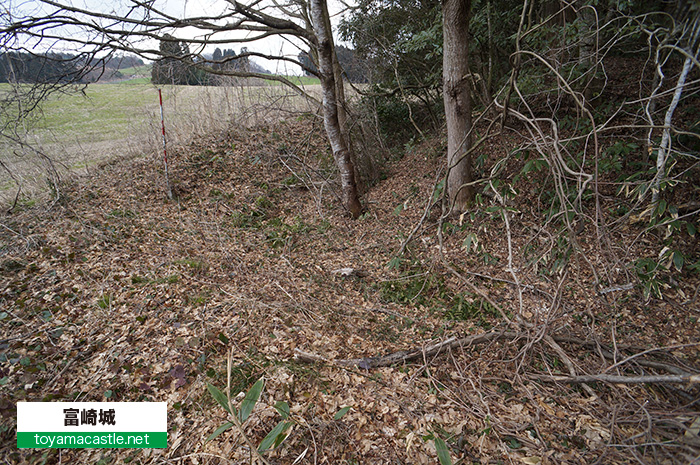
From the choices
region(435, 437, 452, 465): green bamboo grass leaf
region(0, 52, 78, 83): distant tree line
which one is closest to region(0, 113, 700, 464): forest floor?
region(435, 437, 452, 465): green bamboo grass leaf

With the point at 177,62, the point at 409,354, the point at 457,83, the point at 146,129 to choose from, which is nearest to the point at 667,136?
the point at 457,83

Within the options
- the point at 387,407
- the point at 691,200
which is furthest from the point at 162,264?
the point at 691,200

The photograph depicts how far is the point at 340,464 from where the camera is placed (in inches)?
69.2

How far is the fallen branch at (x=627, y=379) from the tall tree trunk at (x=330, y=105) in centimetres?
336

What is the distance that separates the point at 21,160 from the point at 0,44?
10.8 feet

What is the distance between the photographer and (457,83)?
12.2 feet

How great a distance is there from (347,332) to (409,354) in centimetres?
62

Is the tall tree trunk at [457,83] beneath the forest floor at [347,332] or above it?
above

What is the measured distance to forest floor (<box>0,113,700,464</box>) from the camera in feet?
6.17

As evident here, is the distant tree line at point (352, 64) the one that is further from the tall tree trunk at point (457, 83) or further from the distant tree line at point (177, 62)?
the tall tree trunk at point (457, 83)

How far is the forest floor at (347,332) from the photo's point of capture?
1.88 metres

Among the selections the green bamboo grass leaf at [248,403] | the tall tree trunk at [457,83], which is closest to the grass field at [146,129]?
the tall tree trunk at [457,83]

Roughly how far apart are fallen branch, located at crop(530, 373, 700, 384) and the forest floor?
0.07 metres

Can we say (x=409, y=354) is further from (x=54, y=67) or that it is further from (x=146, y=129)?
(x=146, y=129)
